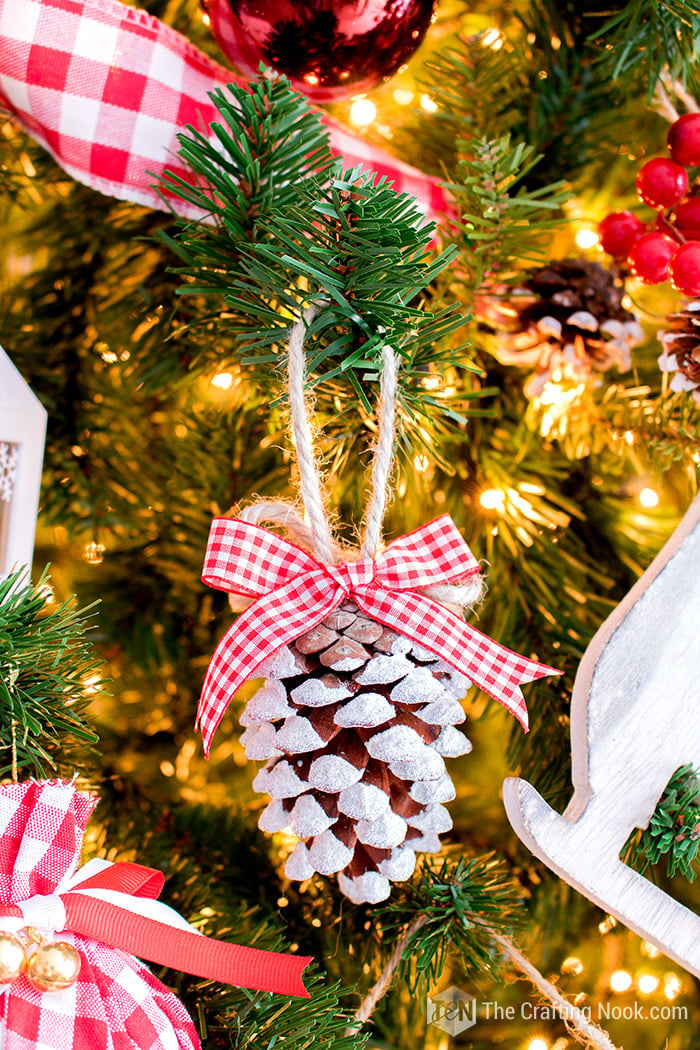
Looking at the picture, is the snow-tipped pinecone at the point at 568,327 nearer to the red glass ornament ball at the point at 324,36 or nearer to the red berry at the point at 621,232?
the red berry at the point at 621,232

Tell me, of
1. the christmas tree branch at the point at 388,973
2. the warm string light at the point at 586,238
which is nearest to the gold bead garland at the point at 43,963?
the christmas tree branch at the point at 388,973

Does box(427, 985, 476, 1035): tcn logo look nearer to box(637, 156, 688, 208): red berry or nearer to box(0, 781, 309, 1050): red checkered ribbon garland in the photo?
box(0, 781, 309, 1050): red checkered ribbon garland

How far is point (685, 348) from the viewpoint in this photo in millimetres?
573

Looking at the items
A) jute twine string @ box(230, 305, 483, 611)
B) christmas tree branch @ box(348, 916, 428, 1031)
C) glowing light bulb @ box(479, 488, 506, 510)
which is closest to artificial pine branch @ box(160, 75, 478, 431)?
jute twine string @ box(230, 305, 483, 611)

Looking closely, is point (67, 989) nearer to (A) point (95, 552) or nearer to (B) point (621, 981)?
(A) point (95, 552)

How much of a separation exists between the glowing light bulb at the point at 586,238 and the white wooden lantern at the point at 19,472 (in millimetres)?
512

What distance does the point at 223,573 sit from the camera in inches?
19.3

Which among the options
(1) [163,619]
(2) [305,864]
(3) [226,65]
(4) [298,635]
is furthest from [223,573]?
(3) [226,65]

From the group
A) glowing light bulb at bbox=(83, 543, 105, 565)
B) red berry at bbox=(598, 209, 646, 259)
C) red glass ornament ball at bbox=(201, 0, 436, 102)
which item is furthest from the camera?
glowing light bulb at bbox=(83, 543, 105, 565)

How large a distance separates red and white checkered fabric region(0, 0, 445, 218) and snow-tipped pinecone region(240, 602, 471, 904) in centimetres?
34

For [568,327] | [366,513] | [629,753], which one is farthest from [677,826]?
[568,327]

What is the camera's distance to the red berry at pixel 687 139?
22.0 inches

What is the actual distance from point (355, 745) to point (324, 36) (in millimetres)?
433

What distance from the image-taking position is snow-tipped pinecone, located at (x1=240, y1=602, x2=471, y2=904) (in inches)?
17.7
